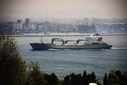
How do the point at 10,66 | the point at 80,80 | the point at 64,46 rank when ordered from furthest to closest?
the point at 64,46, the point at 80,80, the point at 10,66

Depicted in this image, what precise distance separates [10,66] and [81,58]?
2.63 meters

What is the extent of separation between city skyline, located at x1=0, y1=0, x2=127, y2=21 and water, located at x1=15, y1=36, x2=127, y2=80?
57 cm

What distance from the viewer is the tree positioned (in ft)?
20.4

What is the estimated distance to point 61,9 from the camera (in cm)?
805

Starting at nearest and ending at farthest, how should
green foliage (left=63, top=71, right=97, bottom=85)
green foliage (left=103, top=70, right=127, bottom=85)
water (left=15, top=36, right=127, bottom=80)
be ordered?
1. green foliage (left=103, top=70, right=127, bottom=85)
2. green foliage (left=63, top=71, right=97, bottom=85)
3. water (left=15, top=36, right=127, bottom=80)

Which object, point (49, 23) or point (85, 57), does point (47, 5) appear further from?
point (85, 57)

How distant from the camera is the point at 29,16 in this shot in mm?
7984

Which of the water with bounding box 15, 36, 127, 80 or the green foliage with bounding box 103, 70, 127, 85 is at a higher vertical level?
the water with bounding box 15, 36, 127, 80

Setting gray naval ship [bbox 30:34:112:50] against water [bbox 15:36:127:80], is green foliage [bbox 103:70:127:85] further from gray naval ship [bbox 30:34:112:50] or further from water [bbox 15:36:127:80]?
gray naval ship [bbox 30:34:112:50]

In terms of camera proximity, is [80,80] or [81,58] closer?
[80,80]

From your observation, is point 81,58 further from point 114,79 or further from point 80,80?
point 114,79

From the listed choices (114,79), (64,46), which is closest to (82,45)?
(64,46)

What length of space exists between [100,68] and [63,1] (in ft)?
6.09

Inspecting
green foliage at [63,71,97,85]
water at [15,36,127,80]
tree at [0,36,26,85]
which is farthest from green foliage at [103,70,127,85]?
tree at [0,36,26,85]
